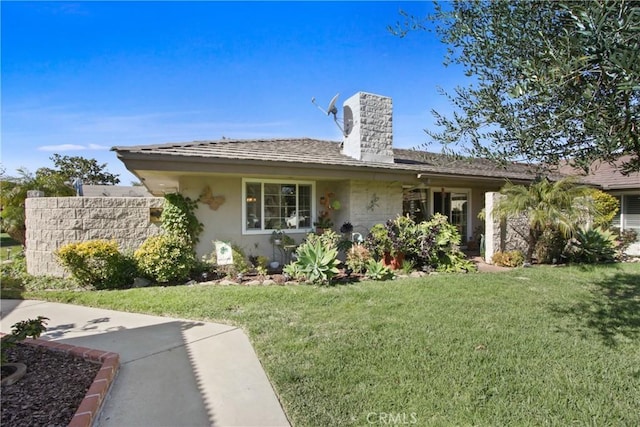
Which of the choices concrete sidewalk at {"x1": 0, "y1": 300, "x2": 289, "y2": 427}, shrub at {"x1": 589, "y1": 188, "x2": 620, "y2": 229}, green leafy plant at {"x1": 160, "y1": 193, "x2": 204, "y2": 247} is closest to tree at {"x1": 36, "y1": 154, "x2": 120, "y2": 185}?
green leafy plant at {"x1": 160, "y1": 193, "x2": 204, "y2": 247}

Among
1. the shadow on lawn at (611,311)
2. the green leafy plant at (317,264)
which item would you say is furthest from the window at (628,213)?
the green leafy plant at (317,264)

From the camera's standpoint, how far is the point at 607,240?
1165 cm

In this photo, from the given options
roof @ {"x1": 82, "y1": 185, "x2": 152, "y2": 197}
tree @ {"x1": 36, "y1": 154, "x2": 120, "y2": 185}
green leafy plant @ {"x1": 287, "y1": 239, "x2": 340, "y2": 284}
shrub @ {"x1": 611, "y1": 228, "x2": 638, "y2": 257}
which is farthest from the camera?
tree @ {"x1": 36, "y1": 154, "x2": 120, "y2": 185}

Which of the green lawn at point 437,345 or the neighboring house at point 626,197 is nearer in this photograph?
the green lawn at point 437,345

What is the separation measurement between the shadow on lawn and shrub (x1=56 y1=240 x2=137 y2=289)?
9847 mm

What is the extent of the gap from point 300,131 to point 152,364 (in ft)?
51.1

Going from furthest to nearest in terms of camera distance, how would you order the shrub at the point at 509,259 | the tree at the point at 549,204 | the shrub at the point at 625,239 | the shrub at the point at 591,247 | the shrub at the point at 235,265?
the shrub at the point at 625,239
the shrub at the point at 591,247
the shrub at the point at 509,259
the tree at the point at 549,204
the shrub at the point at 235,265

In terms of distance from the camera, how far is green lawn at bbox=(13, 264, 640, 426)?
10.7 feet

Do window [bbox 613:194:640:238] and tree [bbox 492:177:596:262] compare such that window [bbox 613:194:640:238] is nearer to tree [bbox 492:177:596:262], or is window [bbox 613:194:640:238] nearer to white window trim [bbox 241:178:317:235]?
tree [bbox 492:177:596:262]

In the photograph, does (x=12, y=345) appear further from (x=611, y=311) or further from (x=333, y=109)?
(x=333, y=109)

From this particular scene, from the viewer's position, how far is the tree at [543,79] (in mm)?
2729

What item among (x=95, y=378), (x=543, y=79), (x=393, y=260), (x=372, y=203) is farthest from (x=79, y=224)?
(x=543, y=79)

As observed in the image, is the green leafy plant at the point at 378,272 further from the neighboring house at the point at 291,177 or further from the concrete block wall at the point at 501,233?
the concrete block wall at the point at 501,233

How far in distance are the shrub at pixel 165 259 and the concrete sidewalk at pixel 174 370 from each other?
1.93 meters
